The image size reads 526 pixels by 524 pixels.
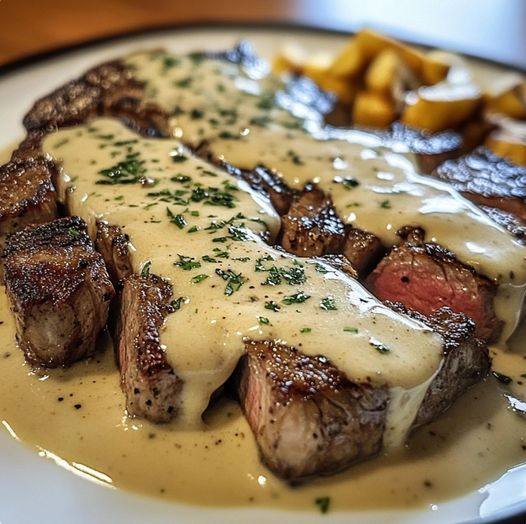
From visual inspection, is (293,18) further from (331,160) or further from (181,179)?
(181,179)

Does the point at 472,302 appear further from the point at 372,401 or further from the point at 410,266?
the point at 372,401

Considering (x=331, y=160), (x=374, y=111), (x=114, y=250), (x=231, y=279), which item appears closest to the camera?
(x=231, y=279)

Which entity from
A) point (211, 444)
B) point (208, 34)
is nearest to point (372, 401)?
point (211, 444)

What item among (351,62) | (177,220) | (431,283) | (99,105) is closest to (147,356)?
(177,220)

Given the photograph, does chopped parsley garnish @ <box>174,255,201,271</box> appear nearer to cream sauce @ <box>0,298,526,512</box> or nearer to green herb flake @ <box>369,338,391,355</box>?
cream sauce @ <box>0,298,526,512</box>

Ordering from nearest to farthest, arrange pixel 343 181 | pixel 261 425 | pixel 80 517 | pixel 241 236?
pixel 80 517, pixel 261 425, pixel 241 236, pixel 343 181

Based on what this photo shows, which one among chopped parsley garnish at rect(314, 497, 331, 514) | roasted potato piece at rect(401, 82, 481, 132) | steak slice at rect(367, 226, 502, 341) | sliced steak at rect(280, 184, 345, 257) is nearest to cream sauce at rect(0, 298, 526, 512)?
chopped parsley garnish at rect(314, 497, 331, 514)

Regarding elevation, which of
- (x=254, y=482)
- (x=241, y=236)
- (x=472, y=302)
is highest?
(x=241, y=236)
